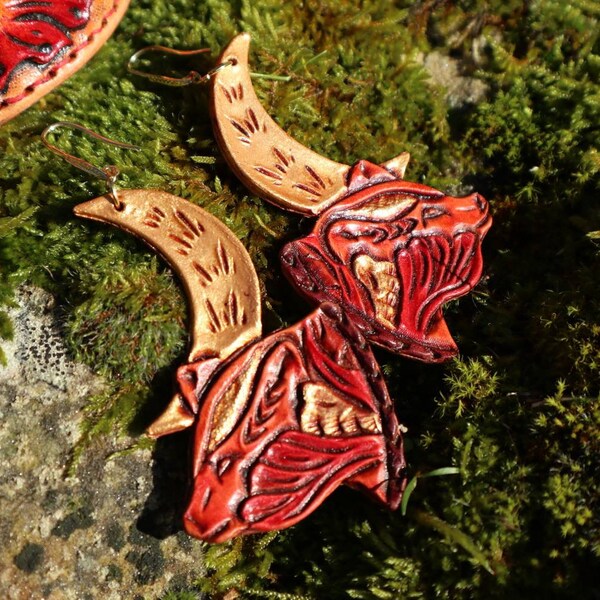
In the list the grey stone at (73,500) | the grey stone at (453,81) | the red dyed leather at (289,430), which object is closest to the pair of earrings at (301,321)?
the red dyed leather at (289,430)

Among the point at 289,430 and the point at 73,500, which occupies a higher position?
the point at 289,430

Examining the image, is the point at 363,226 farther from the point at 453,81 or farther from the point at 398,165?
the point at 453,81

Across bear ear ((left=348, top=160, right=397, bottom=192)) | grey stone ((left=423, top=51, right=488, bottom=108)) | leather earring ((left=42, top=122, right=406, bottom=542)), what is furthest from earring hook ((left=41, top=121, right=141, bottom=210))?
grey stone ((left=423, top=51, right=488, bottom=108))

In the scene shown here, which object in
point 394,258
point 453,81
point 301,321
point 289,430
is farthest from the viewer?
point 453,81

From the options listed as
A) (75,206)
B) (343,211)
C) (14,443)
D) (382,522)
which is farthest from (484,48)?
(14,443)

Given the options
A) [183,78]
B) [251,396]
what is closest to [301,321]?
[251,396]

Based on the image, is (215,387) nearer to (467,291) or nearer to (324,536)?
(324,536)
